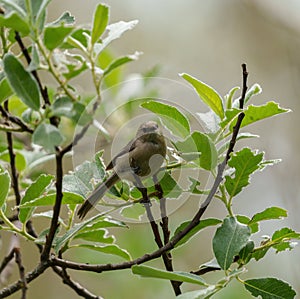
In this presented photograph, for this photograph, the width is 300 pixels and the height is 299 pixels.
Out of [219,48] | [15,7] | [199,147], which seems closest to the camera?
[15,7]

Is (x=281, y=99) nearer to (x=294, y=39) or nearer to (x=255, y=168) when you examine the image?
(x=294, y=39)

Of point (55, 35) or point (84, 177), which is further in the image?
point (84, 177)

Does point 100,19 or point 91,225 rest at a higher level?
point 100,19

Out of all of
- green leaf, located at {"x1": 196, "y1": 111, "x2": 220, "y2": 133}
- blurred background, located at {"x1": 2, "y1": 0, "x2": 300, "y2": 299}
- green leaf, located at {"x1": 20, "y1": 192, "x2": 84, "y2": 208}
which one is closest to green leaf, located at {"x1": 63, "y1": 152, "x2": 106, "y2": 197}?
green leaf, located at {"x1": 20, "y1": 192, "x2": 84, "y2": 208}

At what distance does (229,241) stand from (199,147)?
10 centimetres

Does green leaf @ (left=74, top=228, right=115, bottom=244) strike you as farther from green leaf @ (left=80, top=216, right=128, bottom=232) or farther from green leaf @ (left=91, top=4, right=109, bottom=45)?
green leaf @ (left=91, top=4, right=109, bottom=45)

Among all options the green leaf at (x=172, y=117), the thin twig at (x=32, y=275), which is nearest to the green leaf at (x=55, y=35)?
the green leaf at (x=172, y=117)

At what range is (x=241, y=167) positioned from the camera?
57 cm

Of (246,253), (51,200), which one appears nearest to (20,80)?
(51,200)

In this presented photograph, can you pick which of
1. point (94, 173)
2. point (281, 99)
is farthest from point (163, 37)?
point (94, 173)

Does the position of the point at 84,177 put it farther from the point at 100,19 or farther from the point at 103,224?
the point at 100,19

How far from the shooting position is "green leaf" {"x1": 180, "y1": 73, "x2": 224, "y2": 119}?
1.85ft

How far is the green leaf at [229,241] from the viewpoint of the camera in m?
0.55

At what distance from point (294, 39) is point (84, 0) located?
46.6 inches
